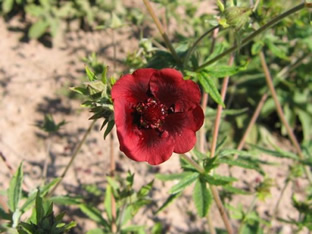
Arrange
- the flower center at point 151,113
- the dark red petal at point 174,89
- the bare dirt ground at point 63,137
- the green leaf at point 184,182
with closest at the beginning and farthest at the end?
the dark red petal at point 174,89 → the flower center at point 151,113 → the green leaf at point 184,182 → the bare dirt ground at point 63,137

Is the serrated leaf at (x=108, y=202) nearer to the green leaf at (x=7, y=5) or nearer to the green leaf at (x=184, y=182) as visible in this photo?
the green leaf at (x=184, y=182)

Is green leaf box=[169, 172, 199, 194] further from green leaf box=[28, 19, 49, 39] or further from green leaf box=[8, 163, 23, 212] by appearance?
green leaf box=[28, 19, 49, 39]

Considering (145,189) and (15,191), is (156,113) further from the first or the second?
(15,191)

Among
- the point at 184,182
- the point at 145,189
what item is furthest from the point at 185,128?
the point at 145,189

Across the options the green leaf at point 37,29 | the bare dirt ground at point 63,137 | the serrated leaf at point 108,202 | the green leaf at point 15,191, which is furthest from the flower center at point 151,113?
the green leaf at point 37,29

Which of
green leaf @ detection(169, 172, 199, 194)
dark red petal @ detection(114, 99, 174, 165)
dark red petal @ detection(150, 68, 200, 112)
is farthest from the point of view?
green leaf @ detection(169, 172, 199, 194)

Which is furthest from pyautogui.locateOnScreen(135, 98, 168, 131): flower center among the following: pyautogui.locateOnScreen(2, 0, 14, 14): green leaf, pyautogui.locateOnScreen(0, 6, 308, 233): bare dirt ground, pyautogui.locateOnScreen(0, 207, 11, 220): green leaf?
pyautogui.locateOnScreen(2, 0, 14, 14): green leaf

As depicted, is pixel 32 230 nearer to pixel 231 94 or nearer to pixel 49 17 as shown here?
pixel 231 94
